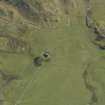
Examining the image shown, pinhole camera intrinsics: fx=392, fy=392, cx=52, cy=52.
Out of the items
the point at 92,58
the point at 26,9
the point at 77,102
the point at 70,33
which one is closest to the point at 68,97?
the point at 77,102

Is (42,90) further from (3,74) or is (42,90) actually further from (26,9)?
(26,9)

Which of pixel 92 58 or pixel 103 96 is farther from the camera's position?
pixel 92 58

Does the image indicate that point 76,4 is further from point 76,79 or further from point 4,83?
point 4,83

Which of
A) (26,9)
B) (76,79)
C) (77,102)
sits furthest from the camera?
(26,9)

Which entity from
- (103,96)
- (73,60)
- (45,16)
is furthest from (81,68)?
(45,16)

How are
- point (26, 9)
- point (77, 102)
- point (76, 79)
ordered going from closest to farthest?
point (77, 102) < point (76, 79) < point (26, 9)

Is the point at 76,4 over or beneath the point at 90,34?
over

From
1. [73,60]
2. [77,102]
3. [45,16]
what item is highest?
[45,16]
